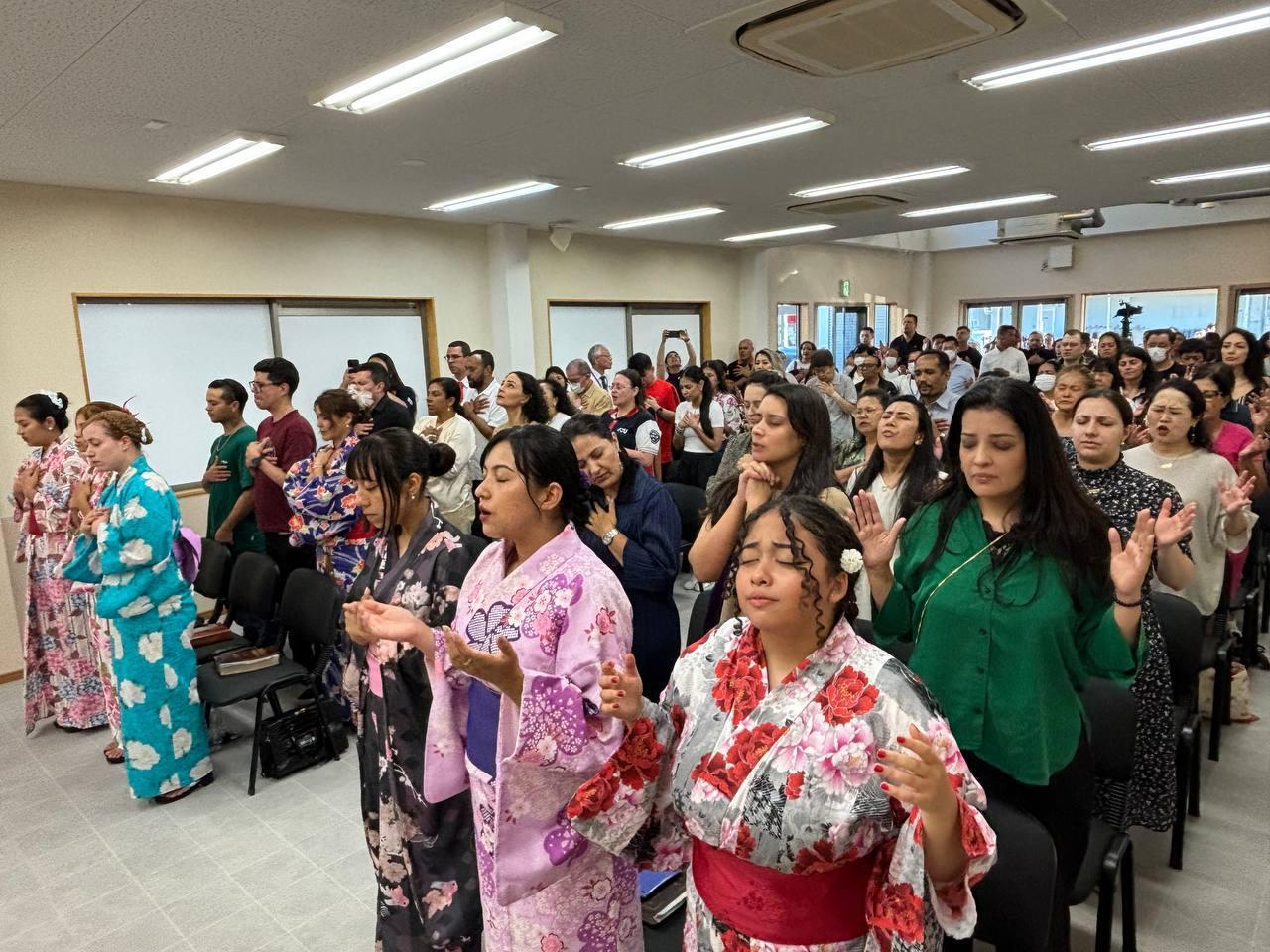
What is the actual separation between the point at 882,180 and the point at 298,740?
17.5 ft

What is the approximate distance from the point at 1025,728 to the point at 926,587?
33 centimetres

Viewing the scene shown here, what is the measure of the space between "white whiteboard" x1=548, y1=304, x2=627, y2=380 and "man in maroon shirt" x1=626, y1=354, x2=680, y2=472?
151 cm

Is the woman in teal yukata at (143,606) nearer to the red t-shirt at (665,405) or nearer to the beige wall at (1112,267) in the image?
the red t-shirt at (665,405)

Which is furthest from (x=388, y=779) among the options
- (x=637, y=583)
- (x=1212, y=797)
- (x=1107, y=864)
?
(x=1212, y=797)

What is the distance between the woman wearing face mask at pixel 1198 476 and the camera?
2.83 metres

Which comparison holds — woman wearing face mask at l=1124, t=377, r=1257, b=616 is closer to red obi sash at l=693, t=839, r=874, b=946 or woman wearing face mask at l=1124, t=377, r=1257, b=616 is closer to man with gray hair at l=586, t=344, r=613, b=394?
red obi sash at l=693, t=839, r=874, b=946

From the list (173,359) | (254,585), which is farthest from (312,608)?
(173,359)

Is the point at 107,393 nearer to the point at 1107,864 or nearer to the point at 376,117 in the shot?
the point at 376,117

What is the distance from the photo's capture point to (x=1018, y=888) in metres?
1.43

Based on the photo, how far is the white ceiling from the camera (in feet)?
8.92

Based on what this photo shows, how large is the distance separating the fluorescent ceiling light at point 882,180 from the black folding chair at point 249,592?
15.5 feet

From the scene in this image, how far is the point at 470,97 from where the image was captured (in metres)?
3.54

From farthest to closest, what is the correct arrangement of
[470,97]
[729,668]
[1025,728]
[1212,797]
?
[470,97], [1212,797], [1025,728], [729,668]

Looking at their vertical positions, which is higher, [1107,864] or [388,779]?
[388,779]
